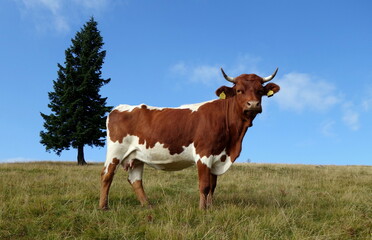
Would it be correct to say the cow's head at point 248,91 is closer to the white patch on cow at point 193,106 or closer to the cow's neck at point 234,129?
the cow's neck at point 234,129

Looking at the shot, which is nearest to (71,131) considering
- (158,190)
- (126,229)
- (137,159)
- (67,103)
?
(67,103)

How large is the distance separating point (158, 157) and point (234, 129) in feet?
5.81

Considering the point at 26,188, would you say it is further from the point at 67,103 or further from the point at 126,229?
the point at 67,103

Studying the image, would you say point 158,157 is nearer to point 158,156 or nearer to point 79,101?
point 158,156

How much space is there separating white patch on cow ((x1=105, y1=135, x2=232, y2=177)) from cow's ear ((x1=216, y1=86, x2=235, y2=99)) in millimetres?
1186

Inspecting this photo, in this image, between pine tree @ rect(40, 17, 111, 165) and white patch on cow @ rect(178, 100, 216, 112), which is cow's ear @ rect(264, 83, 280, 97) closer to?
white patch on cow @ rect(178, 100, 216, 112)

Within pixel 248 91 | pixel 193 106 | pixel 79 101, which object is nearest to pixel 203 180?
pixel 193 106

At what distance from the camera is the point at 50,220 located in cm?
591

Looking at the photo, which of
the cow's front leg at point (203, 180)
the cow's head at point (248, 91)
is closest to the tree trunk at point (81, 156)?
the cow's front leg at point (203, 180)

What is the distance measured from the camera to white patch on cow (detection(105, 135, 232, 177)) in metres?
6.79

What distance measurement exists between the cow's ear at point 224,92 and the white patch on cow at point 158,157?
3.89ft

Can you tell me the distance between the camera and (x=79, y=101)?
89.8 feet

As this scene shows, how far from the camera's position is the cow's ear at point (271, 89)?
6.78m

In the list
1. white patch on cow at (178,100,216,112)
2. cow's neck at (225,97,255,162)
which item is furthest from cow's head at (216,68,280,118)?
white patch on cow at (178,100,216,112)
